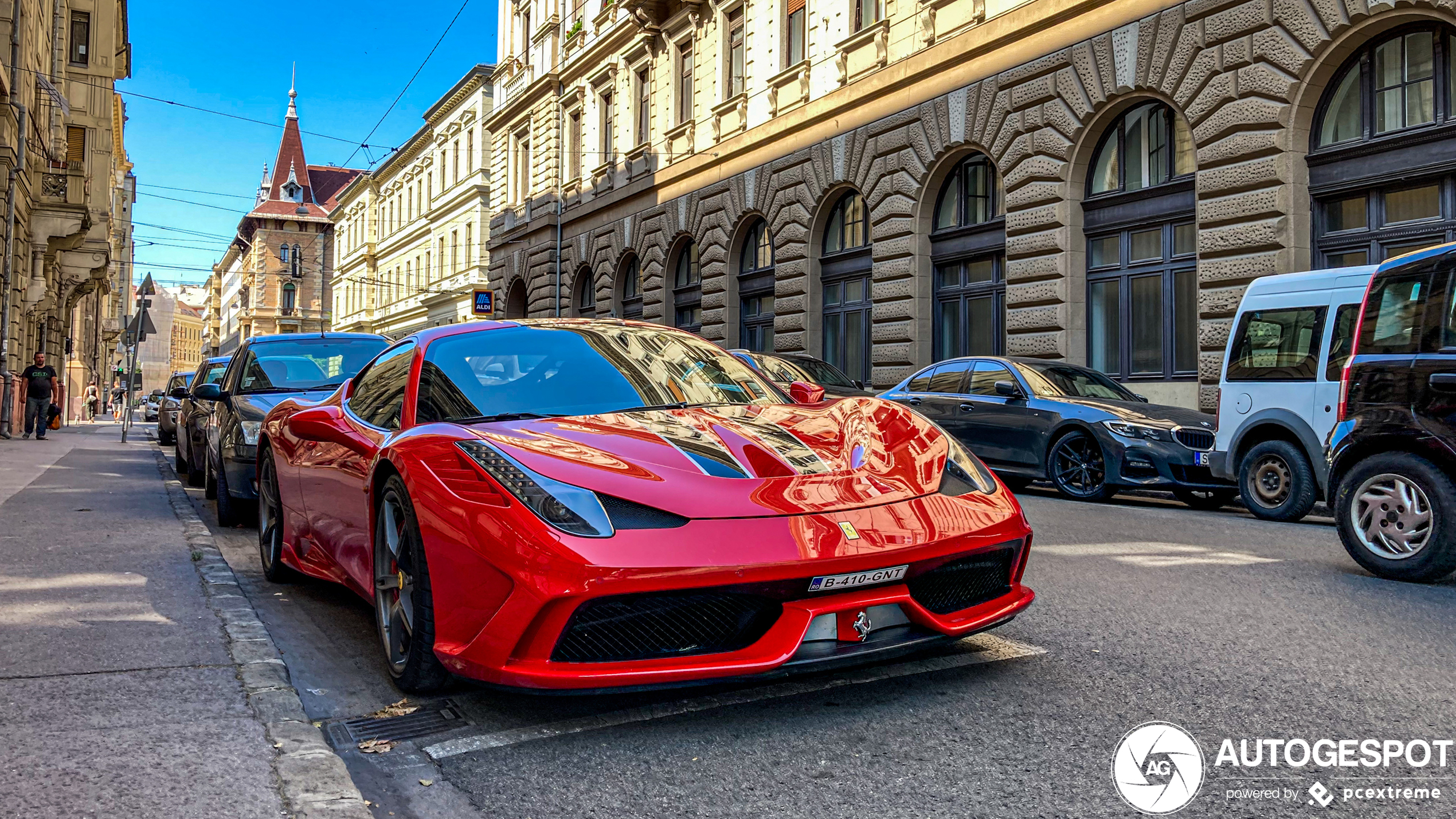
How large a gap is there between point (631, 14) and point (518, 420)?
1100 inches

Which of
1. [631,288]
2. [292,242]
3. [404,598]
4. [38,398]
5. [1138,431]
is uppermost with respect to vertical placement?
[292,242]

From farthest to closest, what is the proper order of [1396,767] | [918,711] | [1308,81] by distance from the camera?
[1308,81] → [918,711] → [1396,767]

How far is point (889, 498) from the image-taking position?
11.1 ft

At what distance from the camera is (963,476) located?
3.72 meters

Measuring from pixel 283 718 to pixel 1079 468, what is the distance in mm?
8886

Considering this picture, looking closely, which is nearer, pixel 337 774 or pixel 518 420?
pixel 337 774

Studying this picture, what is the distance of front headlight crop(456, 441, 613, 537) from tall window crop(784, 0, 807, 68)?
20.7 meters

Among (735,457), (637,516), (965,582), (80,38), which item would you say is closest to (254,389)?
(735,457)

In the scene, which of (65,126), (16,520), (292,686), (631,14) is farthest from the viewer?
(65,126)

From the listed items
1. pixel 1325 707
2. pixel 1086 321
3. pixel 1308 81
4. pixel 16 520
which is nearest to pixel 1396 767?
pixel 1325 707

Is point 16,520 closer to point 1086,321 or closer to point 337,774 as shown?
point 337,774

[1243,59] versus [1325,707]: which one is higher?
[1243,59]

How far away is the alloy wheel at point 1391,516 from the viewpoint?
18.9ft

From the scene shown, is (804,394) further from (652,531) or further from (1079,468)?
(1079,468)
